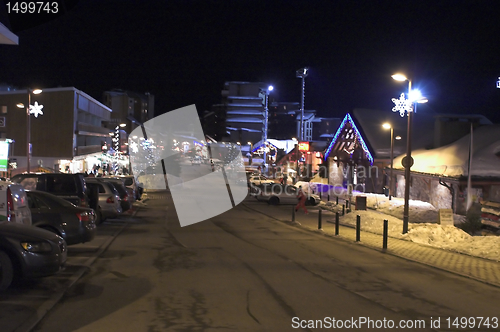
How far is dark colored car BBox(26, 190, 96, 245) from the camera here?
35.9 ft

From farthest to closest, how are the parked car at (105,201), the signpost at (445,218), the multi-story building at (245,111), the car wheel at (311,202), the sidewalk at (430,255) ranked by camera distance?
the multi-story building at (245,111), the car wheel at (311,202), the signpost at (445,218), the parked car at (105,201), the sidewalk at (430,255)

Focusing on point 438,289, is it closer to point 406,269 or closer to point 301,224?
point 406,269

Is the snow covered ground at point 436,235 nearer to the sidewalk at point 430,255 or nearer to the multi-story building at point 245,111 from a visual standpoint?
the sidewalk at point 430,255

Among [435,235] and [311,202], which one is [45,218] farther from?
[311,202]

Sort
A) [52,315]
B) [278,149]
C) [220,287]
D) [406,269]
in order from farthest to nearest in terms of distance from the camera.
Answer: [278,149] → [406,269] → [220,287] → [52,315]

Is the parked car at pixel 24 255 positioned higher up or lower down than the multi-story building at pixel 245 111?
lower down

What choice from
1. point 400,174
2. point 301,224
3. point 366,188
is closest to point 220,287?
point 301,224

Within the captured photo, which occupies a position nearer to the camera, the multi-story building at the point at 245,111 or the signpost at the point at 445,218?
the signpost at the point at 445,218

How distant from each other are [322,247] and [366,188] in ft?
91.8

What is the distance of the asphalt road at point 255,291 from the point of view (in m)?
6.48

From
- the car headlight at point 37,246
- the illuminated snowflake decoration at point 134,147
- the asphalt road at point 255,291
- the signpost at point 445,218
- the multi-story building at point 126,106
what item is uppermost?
the multi-story building at point 126,106

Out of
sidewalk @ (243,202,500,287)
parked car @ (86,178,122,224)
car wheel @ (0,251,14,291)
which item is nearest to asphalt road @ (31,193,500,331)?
sidewalk @ (243,202,500,287)

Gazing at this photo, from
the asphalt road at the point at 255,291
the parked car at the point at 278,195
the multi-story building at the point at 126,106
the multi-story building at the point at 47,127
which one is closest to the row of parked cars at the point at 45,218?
the asphalt road at the point at 255,291

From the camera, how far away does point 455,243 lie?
14.3m
